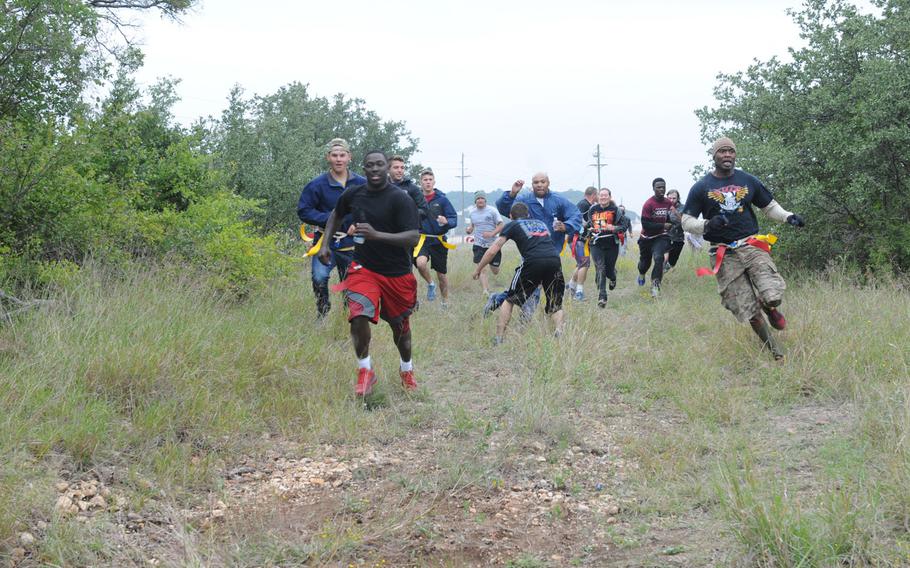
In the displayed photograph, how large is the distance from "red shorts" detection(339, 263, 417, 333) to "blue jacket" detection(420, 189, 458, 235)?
4482 millimetres

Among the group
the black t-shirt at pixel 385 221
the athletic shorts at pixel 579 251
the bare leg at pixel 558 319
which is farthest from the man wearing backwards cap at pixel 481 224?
the black t-shirt at pixel 385 221

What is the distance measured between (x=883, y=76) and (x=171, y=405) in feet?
32.4

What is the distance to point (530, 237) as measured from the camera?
27.6 ft

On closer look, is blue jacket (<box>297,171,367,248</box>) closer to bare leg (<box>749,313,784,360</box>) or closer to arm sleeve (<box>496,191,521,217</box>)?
arm sleeve (<box>496,191,521,217</box>)

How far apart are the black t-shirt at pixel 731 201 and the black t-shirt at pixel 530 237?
5.00 feet

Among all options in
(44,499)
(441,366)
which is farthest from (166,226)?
(44,499)

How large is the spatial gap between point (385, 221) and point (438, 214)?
5.19 m

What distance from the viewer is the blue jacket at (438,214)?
10930 millimetres

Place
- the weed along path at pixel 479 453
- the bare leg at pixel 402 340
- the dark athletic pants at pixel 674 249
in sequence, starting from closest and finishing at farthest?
the weed along path at pixel 479 453 → the bare leg at pixel 402 340 → the dark athletic pants at pixel 674 249

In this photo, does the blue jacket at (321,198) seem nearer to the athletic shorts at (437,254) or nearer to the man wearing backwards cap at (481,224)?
the athletic shorts at (437,254)

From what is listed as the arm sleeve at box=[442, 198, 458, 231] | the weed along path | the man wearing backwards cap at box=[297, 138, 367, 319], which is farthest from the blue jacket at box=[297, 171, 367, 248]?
the arm sleeve at box=[442, 198, 458, 231]

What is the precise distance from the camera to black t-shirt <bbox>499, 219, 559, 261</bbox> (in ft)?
27.4

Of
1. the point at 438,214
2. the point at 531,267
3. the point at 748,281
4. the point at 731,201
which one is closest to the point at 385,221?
the point at 531,267

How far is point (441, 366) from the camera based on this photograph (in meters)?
7.64
